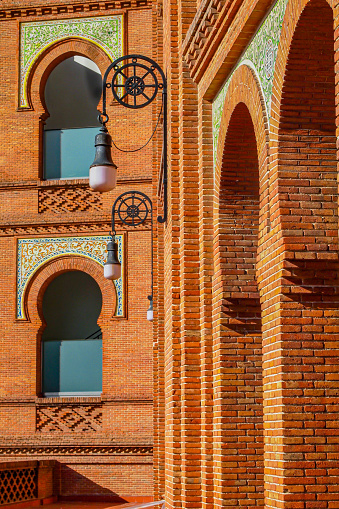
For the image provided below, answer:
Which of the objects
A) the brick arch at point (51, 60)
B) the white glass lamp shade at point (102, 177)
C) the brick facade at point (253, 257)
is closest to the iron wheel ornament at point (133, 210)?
the brick arch at point (51, 60)

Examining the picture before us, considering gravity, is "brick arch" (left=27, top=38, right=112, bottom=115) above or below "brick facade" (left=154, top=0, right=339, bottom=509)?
above

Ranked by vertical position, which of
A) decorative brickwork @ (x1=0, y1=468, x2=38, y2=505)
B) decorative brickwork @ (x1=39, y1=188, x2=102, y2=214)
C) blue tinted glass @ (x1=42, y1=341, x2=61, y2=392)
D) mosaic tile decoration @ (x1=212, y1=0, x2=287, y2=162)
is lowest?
decorative brickwork @ (x1=0, y1=468, x2=38, y2=505)

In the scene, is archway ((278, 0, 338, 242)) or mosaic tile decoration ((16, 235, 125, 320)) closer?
archway ((278, 0, 338, 242))

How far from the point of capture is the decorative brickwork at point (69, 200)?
20562mm

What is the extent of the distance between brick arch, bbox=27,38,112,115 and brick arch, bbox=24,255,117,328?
371 centimetres

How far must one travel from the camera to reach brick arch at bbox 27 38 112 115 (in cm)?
2109

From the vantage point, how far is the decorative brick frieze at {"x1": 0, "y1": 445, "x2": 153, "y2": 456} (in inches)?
752

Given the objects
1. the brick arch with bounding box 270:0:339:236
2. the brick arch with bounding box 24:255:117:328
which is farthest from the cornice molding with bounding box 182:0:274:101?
the brick arch with bounding box 24:255:117:328

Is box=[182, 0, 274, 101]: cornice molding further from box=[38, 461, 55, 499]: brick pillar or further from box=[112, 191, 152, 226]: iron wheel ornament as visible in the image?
box=[38, 461, 55, 499]: brick pillar

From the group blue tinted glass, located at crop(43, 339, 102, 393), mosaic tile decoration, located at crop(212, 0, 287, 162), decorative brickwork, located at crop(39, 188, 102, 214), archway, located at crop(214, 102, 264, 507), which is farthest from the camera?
decorative brickwork, located at crop(39, 188, 102, 214)

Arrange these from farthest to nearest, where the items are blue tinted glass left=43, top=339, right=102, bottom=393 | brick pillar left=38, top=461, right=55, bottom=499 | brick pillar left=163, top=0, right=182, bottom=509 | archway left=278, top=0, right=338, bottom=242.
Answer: blue tinted glass left=43, top=339, right=102, bottom=393 < brick pillar left=38, top=461, right=55, bottom=499 < brick pillar left=163, top=0, right=182, bottom=509 < archway left=278, top=0, right=338, bottom=242

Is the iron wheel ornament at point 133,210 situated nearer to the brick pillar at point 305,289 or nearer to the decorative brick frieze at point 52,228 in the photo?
the decorative brick frieze at point 52,228

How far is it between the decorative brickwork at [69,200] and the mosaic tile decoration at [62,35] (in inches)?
91.4

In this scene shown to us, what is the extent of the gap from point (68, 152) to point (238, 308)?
14.9 meters
